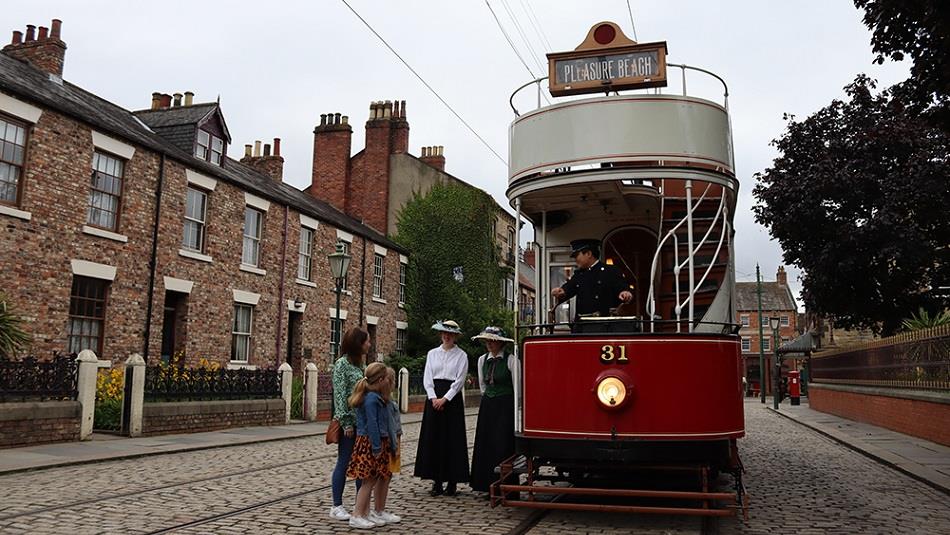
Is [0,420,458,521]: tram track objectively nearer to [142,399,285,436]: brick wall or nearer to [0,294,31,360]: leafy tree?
[142,399,285,436]: brick wall

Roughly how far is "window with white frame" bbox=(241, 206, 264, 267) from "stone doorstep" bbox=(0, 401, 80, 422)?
934 cm

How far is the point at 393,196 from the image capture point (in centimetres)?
3406

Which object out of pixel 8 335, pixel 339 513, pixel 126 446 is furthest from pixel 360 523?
pixel 8 335

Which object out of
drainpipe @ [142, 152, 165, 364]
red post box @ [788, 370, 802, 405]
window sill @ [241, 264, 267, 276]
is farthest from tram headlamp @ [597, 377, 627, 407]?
red post box @ [788, 370, 802, 405]

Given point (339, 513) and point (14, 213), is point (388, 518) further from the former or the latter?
point (14, 213)

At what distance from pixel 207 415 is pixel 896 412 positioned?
49.0ft

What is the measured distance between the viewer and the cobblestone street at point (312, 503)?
6.46 meters

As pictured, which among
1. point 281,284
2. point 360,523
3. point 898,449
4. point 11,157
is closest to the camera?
point 360,523

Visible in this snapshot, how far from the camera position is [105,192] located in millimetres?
17250

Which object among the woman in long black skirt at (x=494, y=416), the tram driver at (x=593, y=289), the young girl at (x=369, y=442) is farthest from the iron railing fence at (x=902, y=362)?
the young girl at (x=369, y=442)

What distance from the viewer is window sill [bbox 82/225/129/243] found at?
16453 millimetres

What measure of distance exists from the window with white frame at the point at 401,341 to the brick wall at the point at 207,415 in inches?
476

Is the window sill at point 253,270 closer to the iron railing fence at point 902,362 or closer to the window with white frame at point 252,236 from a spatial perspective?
the window with white frame at point 252,236

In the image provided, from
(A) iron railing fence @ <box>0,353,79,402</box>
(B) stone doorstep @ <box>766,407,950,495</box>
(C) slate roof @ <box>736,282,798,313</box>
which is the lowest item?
(B) stone doorstep @ <box>766,407,950,495</box>
